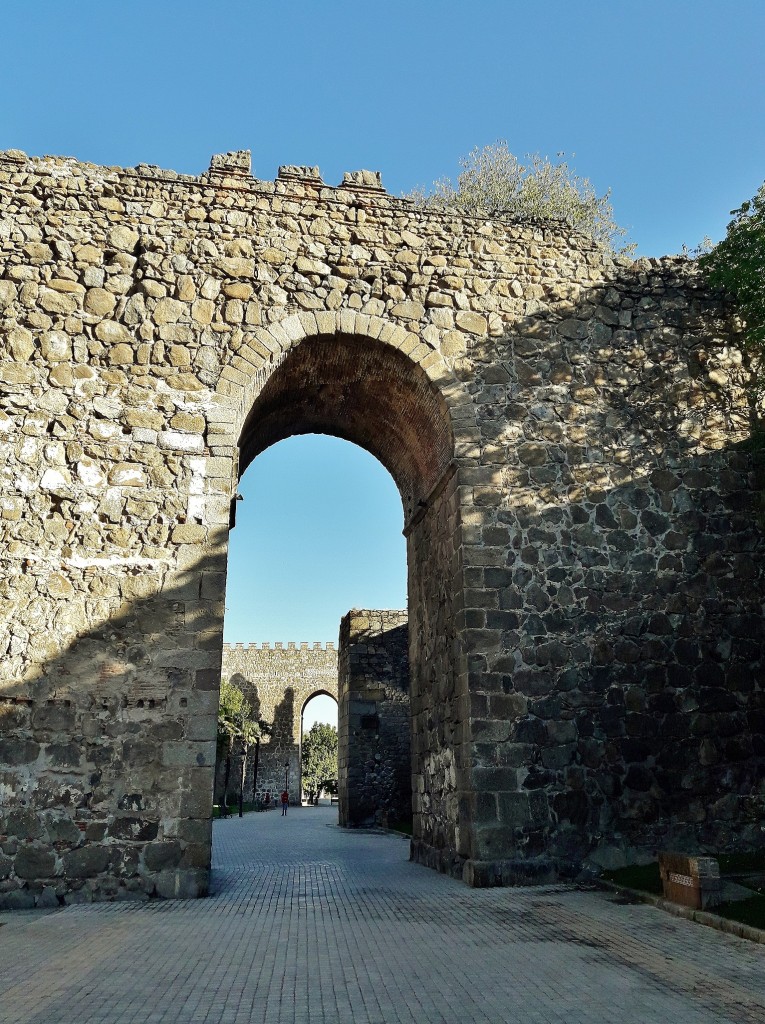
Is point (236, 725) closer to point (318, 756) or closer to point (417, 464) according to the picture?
point (417, 464)

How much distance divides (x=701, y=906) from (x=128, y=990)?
390cm

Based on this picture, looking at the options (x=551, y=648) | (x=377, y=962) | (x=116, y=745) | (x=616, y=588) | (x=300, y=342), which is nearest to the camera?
(x=377, y=962)

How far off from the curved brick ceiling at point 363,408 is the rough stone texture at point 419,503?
6 centimetres

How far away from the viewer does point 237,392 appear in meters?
7.96

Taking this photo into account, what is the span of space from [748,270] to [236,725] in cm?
2814

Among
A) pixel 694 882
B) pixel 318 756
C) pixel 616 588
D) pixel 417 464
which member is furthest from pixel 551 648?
pixel 318 756

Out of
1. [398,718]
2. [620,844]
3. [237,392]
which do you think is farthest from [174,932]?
[398,718]

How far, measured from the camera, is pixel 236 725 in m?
32.1

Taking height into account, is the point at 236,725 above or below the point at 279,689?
below

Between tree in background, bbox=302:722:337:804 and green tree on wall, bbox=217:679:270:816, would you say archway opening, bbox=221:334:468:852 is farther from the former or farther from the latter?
tree in background, bbox=302:722:337:804

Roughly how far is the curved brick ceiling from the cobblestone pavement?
454cm

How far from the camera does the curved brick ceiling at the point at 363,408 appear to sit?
8.60 meters

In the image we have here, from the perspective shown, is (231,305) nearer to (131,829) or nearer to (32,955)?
(131,829)

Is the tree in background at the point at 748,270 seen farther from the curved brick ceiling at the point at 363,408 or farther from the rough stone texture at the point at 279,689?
the rough stone texture at the point at 279,689
